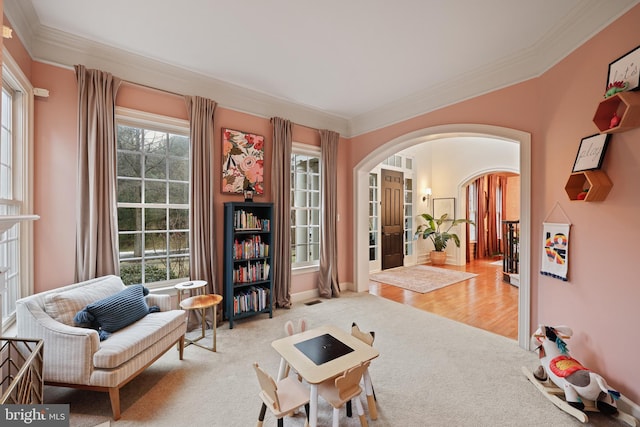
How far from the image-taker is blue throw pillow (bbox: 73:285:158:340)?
80.7 inches

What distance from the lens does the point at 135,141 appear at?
3.05m

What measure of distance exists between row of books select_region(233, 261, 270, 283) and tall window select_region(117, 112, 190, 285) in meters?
0.61

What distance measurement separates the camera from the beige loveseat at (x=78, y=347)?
5.98 ft

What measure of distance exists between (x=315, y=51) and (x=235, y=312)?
3181 millimetres

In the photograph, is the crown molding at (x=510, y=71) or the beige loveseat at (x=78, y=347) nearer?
the beige loveseat at (x=78, y=347)

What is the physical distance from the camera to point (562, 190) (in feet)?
7.99

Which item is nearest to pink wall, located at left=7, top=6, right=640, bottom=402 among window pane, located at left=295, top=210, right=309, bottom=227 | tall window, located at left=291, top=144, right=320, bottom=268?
tall window, located at left=291, top=144, right=320, bottom=268

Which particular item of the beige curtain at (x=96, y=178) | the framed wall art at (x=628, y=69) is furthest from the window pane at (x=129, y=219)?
the framed wall art at (x=628, y=69)

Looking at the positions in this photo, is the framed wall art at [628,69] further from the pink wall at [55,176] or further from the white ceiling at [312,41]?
the pink wall at [55,176]

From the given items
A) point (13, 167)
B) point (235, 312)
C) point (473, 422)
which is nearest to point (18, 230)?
point (13, 167)

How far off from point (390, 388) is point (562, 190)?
2313 mm

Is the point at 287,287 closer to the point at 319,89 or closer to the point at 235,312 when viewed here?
the point at 235,312

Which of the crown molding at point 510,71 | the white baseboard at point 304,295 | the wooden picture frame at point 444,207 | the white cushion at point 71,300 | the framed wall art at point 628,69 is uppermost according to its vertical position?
the crown molding at point 510,71

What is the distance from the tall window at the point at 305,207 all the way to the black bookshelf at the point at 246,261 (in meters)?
0.76
